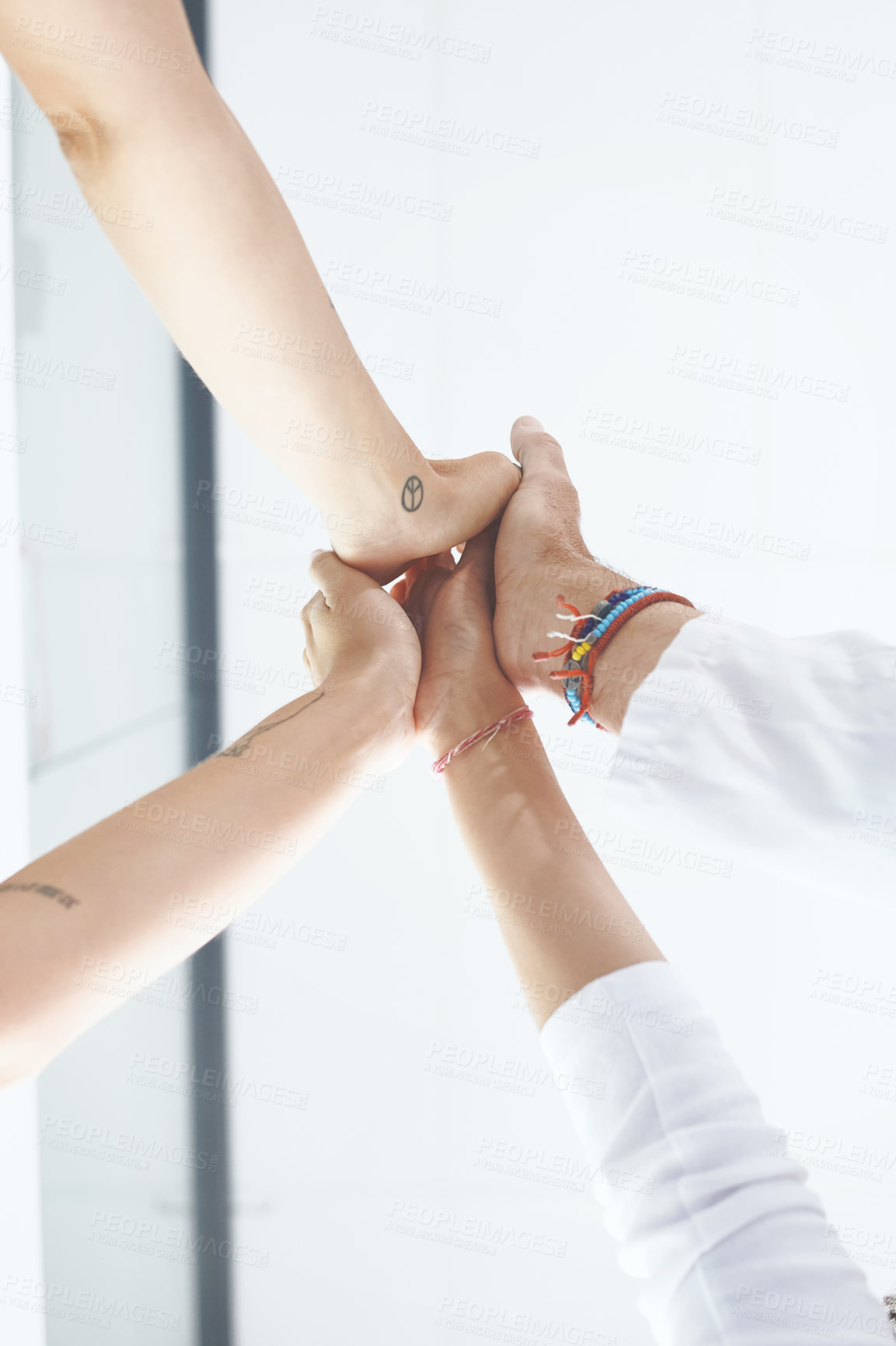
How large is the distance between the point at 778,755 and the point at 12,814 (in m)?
0.89

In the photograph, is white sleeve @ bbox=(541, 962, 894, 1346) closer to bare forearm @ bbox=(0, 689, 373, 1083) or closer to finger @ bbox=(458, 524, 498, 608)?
bare forearm @ bbox=(0, 689, 373, 1083)

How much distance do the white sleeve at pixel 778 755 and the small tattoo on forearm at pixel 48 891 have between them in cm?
40

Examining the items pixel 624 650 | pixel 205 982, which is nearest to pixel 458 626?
pixel 624 650

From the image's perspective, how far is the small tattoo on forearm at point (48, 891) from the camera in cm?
54

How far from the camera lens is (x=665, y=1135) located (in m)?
0.55

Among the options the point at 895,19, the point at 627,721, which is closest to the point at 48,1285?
the point at 627,721

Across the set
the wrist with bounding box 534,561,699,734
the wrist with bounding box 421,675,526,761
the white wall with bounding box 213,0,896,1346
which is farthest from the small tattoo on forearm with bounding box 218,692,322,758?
the white wall with bounding box 213,0,896,1346

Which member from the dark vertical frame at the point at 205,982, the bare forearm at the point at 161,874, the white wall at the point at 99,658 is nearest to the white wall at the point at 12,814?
the white wall at the point at 99,658

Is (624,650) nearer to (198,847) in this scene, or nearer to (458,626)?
(458,626)

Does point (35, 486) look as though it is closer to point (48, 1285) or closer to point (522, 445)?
point (522, 445)

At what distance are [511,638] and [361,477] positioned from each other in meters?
0.24

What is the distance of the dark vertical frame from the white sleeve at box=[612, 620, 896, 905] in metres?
0.98

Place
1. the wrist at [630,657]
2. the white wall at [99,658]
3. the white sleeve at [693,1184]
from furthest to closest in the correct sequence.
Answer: the white wall at [99,658] < the wrist at [630,657] < the white sleeve at [693,1184]

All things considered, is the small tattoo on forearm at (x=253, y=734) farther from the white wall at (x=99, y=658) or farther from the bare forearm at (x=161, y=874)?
the white wall at (x=99, y=658)
